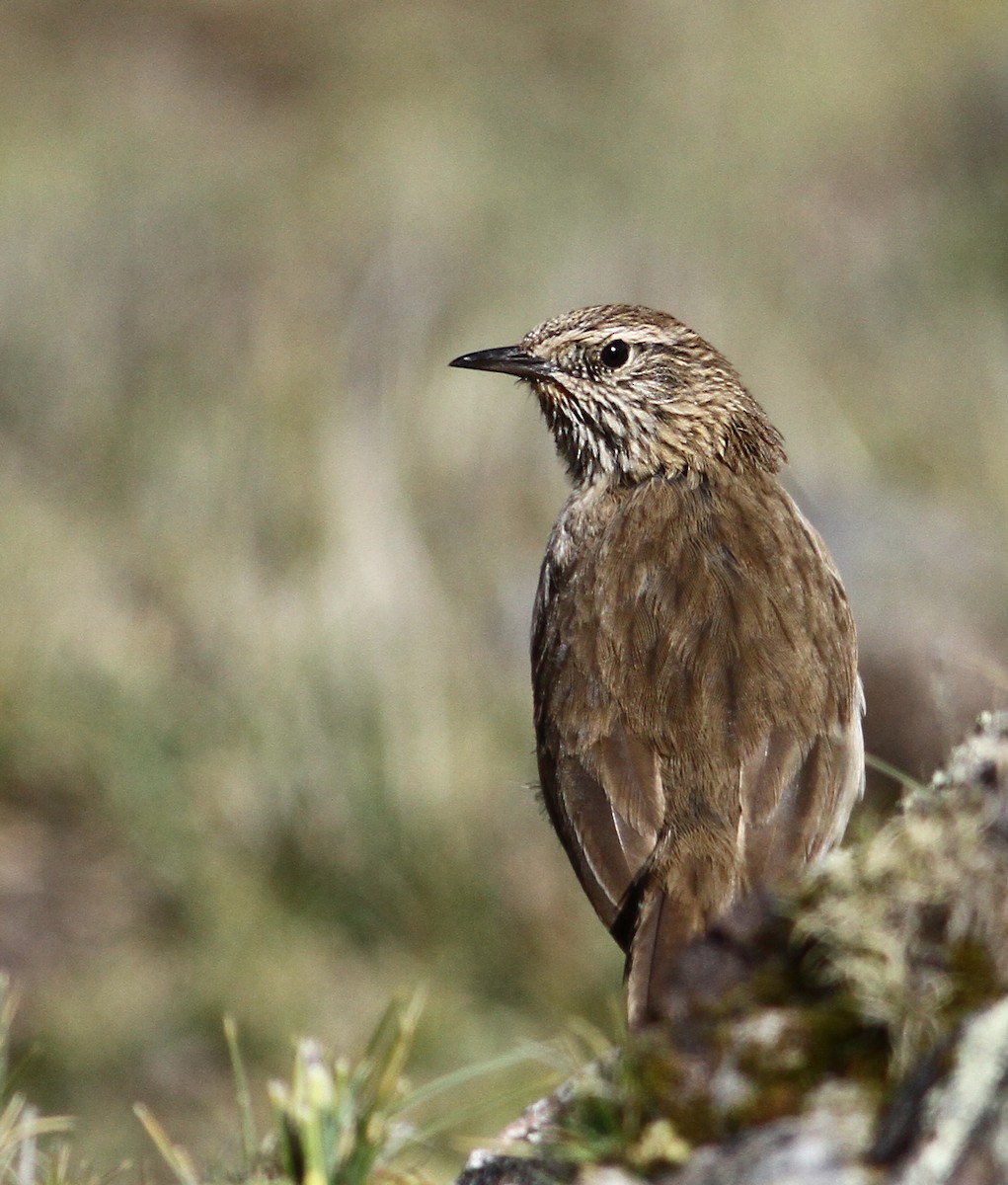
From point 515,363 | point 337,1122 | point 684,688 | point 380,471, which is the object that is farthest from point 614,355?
point 380,471

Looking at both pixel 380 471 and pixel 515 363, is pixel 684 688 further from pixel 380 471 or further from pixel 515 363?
pixel 380 471

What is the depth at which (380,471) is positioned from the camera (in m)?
12.2

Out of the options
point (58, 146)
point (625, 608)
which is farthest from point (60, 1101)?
point (58, 146)

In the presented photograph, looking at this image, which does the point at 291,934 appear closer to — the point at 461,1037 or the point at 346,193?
the point at 461,1037

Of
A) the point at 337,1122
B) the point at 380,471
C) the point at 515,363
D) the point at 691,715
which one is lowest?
the point at 337,1122

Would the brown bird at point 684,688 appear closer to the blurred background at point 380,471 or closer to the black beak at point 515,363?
the black beak at point 515,363

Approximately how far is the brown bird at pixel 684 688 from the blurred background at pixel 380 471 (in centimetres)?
52

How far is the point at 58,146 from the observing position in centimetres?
2028

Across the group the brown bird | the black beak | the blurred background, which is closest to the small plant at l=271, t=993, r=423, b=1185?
the brown bird

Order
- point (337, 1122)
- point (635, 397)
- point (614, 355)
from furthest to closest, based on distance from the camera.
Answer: point (614, 355) → point (635, 397) → point (337, 1122)

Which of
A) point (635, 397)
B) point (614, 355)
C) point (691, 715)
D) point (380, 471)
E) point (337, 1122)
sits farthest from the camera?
point (380, 471)

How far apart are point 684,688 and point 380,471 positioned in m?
7.46

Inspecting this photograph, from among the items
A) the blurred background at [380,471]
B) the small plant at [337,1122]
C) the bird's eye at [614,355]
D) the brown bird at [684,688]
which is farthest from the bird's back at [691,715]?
the small plant at [337,1122]

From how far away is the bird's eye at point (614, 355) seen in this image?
6250 mm
